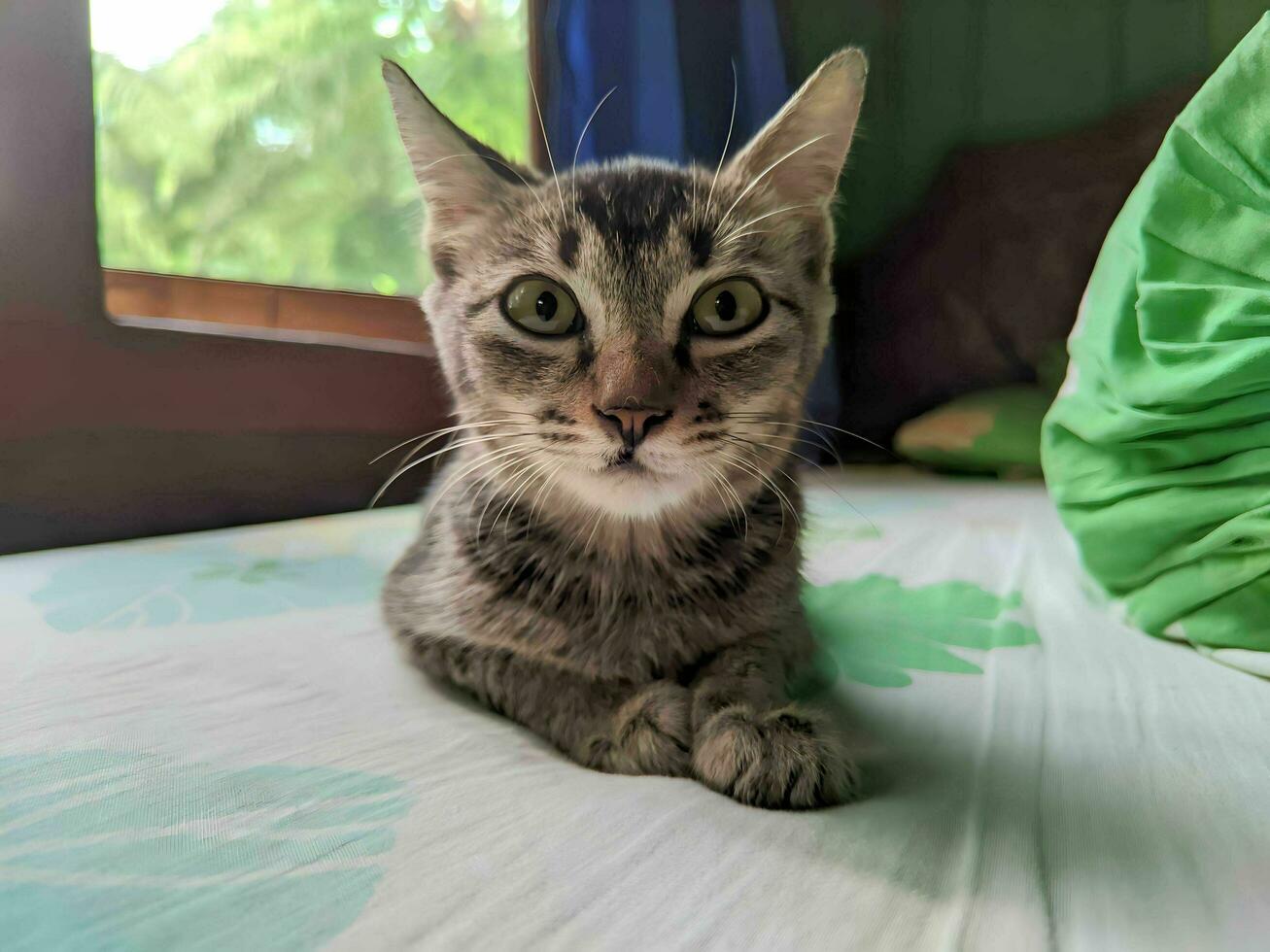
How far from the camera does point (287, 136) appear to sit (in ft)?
7.34

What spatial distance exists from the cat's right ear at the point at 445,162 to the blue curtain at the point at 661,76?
4.13 ft

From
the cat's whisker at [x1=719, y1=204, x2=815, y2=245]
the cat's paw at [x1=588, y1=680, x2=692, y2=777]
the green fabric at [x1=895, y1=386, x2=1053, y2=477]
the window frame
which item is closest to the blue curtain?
the green fabric at [x1=895, y1=386, x2=1053, y2=477]

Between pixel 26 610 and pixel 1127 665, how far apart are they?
141 centimetres

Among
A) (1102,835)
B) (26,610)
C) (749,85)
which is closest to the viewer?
(1102,835)

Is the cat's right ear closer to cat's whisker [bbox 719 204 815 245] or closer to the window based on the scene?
cat's whisker [bbox 719 204 815 245]

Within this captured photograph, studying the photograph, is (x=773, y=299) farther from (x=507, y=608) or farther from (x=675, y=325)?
(x=507, y=608)

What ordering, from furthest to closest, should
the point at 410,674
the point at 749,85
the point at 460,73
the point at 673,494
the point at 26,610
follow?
1. the point at 749,85
2. the point at 460,73
3. the point at 26,610
4. the point at 410,674
5. the point at 673,494

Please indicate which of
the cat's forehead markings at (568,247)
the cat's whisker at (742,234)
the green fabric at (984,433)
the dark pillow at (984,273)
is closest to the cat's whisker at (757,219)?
the cat's whisker at (742,234)

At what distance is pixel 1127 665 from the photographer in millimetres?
977

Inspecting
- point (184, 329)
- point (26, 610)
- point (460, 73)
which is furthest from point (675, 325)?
point (460, 73)

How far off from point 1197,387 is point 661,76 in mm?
1918

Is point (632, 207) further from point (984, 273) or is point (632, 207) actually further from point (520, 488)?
point (984, 273)

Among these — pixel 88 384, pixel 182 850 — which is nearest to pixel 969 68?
pixel 88 384

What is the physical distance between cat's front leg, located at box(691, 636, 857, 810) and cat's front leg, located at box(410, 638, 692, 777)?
1.0 inches
